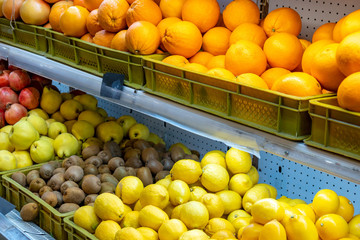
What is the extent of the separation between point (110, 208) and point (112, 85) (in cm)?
54

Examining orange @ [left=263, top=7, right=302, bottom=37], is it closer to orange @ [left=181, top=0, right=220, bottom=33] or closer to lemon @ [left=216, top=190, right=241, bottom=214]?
orange @ [left=181, top=0, right=220, bottom=33]

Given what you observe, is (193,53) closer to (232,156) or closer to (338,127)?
(232,156)

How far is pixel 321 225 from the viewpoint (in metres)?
1.46

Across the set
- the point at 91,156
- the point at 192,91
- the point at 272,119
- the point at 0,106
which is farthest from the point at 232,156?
the point at 0,106

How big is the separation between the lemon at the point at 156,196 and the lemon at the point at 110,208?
4.3 inches

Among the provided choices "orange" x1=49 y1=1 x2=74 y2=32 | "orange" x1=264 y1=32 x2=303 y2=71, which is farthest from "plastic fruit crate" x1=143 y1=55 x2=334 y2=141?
"orange" x1=49 y1=1 x2=74 y2=32

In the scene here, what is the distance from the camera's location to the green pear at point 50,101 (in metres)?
3.07

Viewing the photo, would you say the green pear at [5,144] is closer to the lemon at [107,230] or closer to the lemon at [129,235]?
the lemon at [107,230]

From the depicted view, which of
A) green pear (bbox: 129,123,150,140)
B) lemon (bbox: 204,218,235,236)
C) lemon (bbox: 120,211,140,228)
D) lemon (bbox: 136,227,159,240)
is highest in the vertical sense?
lemon (bbox: 204,218,235,236)

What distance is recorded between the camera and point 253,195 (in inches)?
77.6

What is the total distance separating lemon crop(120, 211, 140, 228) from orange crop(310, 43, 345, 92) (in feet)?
3.06

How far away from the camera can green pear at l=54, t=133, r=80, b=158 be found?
104 inches

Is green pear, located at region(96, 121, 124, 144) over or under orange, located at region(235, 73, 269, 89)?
under

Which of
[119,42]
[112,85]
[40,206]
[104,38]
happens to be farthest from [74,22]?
[40,206]
